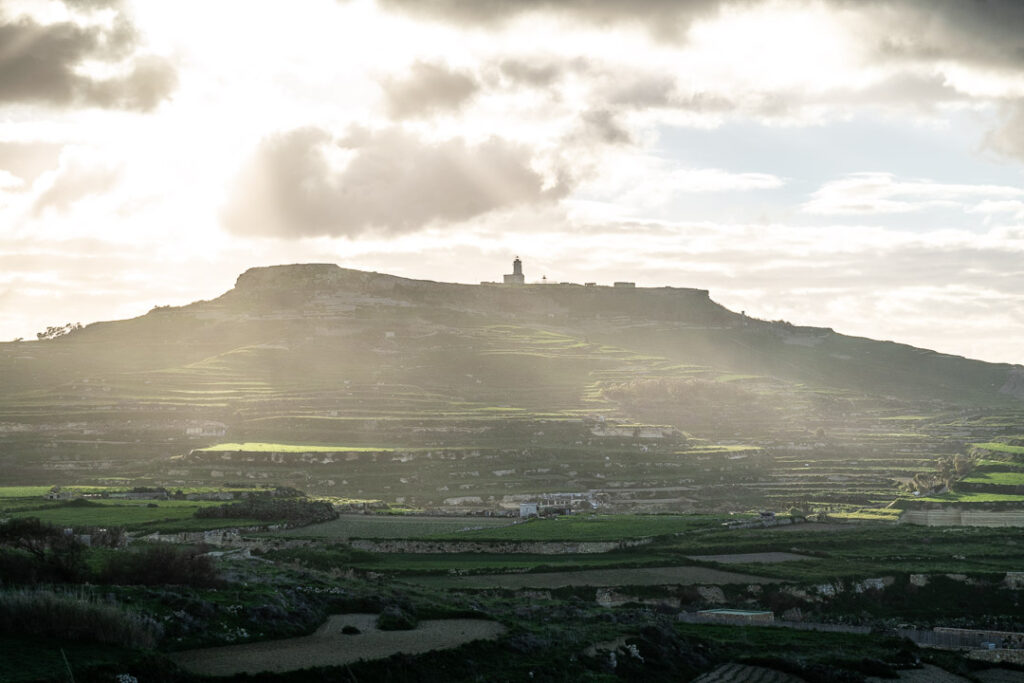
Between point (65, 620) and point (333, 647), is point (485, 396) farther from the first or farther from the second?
point (65, 620)

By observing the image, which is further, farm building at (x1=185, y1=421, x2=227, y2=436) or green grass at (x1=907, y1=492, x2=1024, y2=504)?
farm building at (x1=185, y1=421, x2=227, y2=436)

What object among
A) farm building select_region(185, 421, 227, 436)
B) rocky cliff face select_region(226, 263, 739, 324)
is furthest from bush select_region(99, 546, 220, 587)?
rocky cliff face select_region(226, 263, 739, 324)

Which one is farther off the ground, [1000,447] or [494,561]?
[1000,447]

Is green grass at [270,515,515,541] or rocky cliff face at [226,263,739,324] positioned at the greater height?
rocky cliff face at [226,263,739,324]

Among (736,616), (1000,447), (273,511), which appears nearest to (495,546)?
(273,511)

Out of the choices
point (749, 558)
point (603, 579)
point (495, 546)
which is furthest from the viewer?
point (495, 546)

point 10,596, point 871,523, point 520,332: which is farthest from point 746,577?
point 520,332

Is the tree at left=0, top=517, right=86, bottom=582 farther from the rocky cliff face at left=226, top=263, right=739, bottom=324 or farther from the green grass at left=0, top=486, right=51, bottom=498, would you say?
the rocky cliff face at left=226, top=263, right=739, bottom=324

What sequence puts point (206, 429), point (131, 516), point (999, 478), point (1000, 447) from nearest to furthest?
point (131, 516), point (999, 478), point (1000, 447), point (206, 429)
